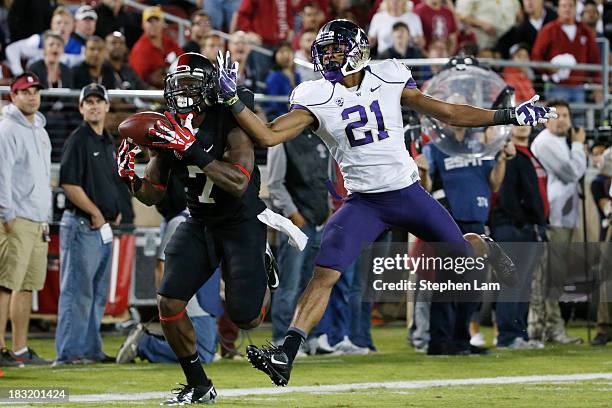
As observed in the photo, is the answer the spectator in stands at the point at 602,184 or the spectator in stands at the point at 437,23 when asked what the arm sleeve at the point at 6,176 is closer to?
the spectator in stands at the point at 602,184

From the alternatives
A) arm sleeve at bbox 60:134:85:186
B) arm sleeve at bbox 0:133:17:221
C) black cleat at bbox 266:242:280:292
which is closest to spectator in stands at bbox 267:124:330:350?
arm sleeve at bbox 60:134:85:186

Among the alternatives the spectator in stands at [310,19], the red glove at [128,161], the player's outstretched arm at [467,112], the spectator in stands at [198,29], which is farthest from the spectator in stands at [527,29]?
the red glove at [128,161]

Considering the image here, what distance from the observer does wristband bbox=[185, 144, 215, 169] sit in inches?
260

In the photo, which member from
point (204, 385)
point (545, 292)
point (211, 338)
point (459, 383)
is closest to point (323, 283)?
point (204, 385)

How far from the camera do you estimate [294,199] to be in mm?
10117

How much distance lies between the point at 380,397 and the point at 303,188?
9.96 ft

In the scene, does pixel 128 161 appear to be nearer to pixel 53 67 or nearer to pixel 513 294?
pixel 513 294

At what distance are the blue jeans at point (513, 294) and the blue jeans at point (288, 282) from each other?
1.71m

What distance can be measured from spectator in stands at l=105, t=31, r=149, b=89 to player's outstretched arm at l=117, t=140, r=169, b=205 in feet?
18.1

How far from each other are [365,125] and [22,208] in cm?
332

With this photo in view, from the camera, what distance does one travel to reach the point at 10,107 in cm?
950

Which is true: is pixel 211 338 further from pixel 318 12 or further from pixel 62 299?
pixel 318 12

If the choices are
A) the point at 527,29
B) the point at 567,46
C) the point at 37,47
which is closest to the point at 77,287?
the point at 37,47

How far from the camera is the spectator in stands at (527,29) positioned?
1588cm
